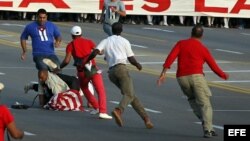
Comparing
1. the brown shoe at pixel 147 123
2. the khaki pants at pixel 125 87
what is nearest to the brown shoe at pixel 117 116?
the khaki pants at pixel 125 87

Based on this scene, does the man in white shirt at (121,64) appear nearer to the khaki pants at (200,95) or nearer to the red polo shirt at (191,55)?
the red polo shirt at (191,55)

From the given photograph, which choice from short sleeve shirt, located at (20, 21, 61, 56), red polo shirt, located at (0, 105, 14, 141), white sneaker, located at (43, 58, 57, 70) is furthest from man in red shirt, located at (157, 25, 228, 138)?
red polo shirt, located at (0, 105, 14, 141)

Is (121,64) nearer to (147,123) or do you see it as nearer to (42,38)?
(147,123)

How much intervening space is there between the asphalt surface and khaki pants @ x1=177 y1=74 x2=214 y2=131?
32cm

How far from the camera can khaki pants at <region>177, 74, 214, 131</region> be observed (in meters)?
18.3

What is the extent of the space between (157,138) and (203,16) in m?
28.2

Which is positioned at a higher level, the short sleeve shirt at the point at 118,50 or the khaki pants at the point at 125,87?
the short sleeve shirt at the point at 118,50

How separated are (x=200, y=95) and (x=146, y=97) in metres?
6.17

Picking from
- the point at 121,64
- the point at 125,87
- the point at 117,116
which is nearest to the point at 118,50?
Result: the point at 121,64

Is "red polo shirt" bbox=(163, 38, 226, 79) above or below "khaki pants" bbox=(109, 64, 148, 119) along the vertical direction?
above

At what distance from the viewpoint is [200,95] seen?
18.4m

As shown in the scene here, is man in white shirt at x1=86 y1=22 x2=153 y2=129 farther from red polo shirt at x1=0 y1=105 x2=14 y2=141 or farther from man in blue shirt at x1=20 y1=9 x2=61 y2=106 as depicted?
red polo shirt at x1=0 y1=105 x2=14 y2=141

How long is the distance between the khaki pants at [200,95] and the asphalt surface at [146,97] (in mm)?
320

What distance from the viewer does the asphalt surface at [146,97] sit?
1880 cm
